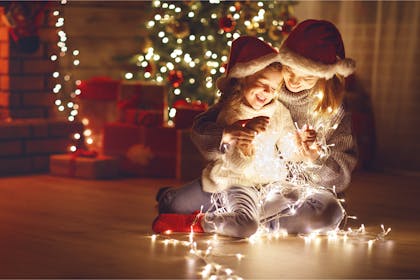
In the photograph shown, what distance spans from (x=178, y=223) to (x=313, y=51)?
0.90 metres

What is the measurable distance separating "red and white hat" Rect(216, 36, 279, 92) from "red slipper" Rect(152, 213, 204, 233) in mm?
613

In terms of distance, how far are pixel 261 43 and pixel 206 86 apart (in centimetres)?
222

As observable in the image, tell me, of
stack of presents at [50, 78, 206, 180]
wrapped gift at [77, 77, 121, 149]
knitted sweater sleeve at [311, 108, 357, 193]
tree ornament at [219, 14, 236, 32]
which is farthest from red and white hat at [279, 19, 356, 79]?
wrapped gift at [77, 77, 121, 149]

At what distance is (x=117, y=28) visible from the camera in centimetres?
733

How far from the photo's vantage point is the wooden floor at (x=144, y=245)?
10.8 feet

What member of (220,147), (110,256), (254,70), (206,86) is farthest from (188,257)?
(206,86)

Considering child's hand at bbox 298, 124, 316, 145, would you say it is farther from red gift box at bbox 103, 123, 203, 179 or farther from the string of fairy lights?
the string of fairy lights

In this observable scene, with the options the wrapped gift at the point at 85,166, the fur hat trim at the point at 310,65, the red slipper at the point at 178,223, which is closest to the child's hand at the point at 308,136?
the fur hat trim at the point at 310,65

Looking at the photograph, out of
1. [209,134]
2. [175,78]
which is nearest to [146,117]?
[175,78]

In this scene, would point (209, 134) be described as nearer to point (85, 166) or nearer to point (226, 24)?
point (85, 166)

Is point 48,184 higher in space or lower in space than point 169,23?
lower

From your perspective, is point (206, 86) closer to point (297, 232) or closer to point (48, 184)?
point (48, 184)

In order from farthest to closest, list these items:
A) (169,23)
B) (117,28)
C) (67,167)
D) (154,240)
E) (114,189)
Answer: (117,28) → (169,23) → (67,167) → (114,189) → (154,240)

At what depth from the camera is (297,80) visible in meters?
3.97
